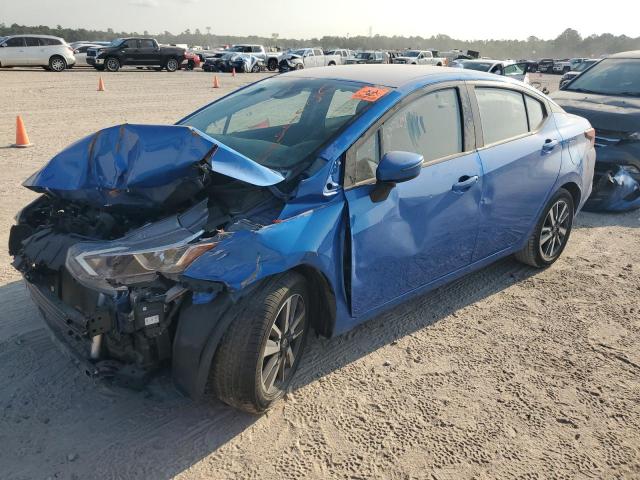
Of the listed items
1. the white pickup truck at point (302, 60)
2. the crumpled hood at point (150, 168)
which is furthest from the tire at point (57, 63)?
the crumpled hood at point (150, 168)

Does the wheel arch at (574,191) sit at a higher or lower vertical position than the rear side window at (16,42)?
lower

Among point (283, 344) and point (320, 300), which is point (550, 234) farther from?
point (283, 344)

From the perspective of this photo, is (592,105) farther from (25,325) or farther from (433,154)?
(25,325)

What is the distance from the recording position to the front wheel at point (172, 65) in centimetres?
3200

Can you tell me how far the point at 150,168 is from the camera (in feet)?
9.70

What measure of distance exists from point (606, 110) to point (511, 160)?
155 inches

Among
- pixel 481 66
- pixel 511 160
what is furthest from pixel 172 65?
pixel 511 160

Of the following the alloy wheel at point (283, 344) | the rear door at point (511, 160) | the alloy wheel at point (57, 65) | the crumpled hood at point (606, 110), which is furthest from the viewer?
the alloy wheel at point (57, 65)

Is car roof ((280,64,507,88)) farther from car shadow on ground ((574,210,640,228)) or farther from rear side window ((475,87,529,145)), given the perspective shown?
car shadow on ground ((574,210,640,228))

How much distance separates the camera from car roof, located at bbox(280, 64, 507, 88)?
3.69 metres

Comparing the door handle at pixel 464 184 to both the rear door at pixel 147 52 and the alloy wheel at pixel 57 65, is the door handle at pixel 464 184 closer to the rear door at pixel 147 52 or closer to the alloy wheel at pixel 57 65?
the alloy wheel at pixel 57 65

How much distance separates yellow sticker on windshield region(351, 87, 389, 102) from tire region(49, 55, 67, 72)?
27339mm

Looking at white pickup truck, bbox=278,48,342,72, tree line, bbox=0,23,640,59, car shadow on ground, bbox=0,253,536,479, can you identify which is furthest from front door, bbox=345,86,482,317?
tree line, bbox=0,23,640,59

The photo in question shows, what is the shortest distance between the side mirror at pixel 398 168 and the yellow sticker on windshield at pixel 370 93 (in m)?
0.49
